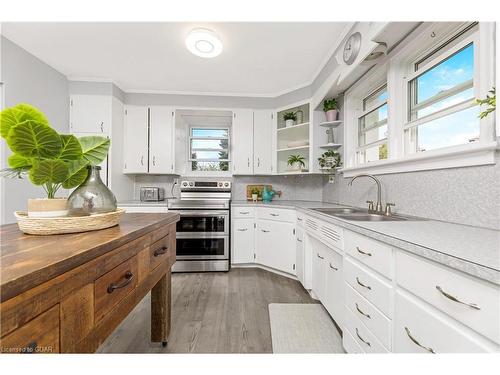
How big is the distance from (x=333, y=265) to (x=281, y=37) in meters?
2.10

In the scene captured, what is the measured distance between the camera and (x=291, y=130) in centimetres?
321

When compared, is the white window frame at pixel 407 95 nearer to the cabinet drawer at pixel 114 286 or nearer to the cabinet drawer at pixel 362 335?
the cabinet drawer at pixel 362 335

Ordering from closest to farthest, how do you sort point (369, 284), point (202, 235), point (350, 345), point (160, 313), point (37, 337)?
point (37, 337) → point (369, 284) → point (350, 345) → point (160, 313) → point (202, 235)

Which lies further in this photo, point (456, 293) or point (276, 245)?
point (276, 245)

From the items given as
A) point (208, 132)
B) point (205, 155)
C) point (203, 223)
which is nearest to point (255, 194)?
point (203, 223)

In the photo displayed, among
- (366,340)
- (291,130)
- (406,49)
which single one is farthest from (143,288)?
(291,130)

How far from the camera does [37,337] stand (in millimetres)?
447

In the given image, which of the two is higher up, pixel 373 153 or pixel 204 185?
pixel 373 153

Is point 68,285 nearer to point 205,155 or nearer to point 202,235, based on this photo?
point 202,235

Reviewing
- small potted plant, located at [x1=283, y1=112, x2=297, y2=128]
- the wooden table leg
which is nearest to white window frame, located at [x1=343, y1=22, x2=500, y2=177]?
small potted plant, located at [x1=283, y1=112, x2=297, y2=128]

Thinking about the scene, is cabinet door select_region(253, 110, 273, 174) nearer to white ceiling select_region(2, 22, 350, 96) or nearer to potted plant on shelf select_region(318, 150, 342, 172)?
white ceiling select_region(2, 22, 350, 96)

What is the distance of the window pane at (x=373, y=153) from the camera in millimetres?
2008

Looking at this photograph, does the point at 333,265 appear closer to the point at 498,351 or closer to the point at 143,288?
the point at 498,351

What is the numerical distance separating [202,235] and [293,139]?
6.27 ft
